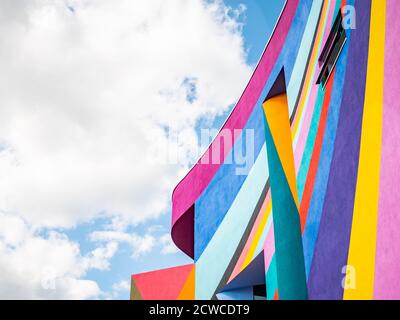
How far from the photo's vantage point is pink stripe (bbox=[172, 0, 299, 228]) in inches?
361

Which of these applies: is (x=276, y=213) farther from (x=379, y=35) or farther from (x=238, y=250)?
(x=379, y=35)

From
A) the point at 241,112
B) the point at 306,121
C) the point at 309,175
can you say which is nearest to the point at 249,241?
the point at 241,112

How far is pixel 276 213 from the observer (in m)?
8.03

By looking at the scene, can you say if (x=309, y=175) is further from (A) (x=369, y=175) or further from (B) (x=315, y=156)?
(A) (x=369, y=175)

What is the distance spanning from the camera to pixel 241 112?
11.3 m

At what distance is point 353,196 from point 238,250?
5.80 m

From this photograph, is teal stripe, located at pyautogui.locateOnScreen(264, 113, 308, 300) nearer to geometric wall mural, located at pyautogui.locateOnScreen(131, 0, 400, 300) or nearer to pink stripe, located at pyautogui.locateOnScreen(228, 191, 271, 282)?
geometric wall mural, located at pyautogui.locateOnScreen(131, 0, 400, 300)

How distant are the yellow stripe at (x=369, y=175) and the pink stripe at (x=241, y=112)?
174 inches

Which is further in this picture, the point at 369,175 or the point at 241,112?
the point at 241,112

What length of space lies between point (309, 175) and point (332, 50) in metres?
1.67

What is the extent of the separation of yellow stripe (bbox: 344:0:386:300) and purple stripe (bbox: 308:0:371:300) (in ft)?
0.50

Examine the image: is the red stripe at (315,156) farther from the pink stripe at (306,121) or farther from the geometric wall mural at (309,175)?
the pink stripe at (306,121)

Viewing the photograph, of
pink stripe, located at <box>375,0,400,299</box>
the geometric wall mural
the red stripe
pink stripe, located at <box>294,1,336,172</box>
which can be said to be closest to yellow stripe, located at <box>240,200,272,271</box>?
the geometric wall mural

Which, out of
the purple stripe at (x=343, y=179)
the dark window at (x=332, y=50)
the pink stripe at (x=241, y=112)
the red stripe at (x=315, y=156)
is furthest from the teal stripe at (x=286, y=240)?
the dark window at (x=332, y=50)
